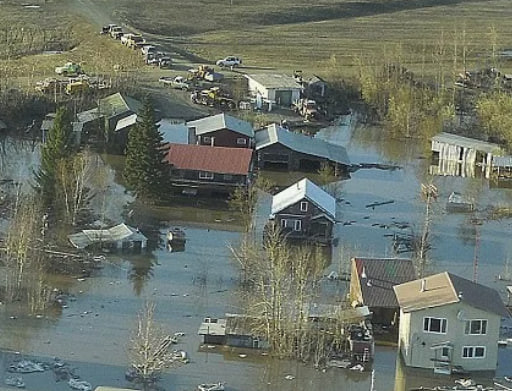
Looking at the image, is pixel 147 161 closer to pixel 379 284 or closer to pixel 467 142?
pixel 379 284

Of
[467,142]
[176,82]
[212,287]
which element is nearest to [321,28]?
[176,82]

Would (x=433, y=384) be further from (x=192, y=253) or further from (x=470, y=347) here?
(x=192, y=253)

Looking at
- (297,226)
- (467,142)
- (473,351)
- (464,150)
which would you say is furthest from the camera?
Answer: (467,142)

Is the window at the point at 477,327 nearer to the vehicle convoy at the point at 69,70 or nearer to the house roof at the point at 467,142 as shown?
the house roof at the point at 467,142

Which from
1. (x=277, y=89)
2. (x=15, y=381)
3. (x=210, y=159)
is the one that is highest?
(x=277, y=89)

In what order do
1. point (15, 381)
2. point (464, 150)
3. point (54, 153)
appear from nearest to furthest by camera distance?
point (15, 381), point (54, 153), point (464, 150)

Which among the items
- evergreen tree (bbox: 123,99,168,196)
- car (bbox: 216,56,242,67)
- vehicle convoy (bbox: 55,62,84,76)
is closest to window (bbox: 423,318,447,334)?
evergreen tree (bbox: 123,99,168,196)

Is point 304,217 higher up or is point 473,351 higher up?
point 304,217

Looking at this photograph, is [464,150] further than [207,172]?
Yes
